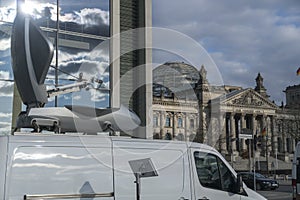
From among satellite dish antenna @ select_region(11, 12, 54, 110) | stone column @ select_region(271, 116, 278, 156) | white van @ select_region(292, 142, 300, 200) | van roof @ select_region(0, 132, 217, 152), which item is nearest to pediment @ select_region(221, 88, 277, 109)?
stone column @ select_region(271, 116, 278, 156)

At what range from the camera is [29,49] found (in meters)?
7.56

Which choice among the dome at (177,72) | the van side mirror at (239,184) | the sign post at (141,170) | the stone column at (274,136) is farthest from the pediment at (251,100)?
the sign post at (141,170)

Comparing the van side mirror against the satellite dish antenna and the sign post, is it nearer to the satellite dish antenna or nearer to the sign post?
the sign post

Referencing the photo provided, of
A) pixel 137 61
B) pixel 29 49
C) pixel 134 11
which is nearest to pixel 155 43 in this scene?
pixel 29 49

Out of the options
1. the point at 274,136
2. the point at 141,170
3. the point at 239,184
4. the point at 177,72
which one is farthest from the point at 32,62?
the point at 274,136

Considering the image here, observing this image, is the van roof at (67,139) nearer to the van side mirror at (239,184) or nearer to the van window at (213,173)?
the van window at (213,173)

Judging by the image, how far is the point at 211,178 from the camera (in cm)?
759

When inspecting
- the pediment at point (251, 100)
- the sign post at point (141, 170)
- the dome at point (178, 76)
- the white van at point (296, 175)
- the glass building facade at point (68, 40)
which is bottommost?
the white van at point (296, 175)

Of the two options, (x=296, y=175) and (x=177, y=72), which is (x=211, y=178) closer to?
(x=177, y=72)

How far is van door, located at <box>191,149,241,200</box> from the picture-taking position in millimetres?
7258

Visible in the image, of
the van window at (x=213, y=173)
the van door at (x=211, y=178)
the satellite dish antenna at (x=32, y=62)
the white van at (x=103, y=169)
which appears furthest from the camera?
the satellite dish antenna at (x=32, y=62)

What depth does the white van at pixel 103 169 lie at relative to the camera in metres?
5.51

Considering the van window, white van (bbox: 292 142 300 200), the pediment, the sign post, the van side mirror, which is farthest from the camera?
the pediment

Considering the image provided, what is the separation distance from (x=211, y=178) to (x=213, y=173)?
11cm
